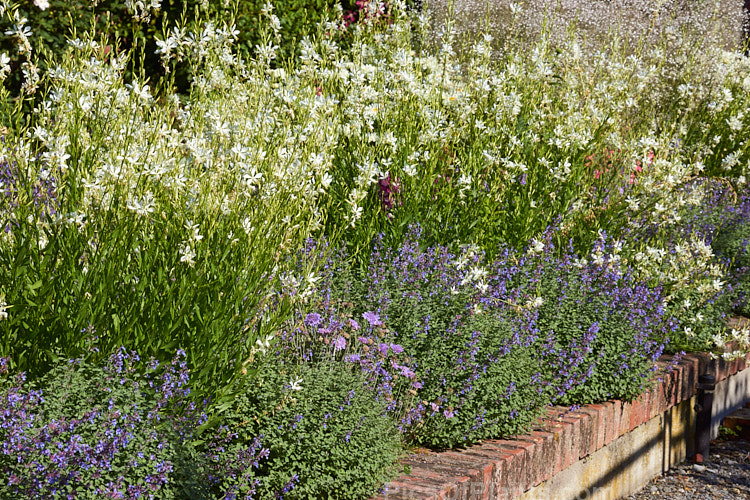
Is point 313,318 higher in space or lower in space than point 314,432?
higher

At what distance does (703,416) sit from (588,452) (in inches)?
60.0

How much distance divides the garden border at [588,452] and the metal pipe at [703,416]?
0.06m

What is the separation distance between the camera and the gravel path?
510cm

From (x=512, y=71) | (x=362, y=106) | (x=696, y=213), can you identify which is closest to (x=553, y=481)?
(x=362, y=106)

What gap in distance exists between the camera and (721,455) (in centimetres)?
584

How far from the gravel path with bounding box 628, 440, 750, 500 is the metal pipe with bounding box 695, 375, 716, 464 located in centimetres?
8

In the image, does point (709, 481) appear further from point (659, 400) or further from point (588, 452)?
point (588, 452)

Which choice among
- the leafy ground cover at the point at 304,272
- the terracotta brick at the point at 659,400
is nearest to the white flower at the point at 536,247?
the leafy ground cover at the point at 304,272

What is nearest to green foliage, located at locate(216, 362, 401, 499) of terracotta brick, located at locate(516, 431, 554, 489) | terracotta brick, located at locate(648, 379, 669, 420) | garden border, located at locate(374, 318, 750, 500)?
garden border, located at locate(374, 318, 750, 500)

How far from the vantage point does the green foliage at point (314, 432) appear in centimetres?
308

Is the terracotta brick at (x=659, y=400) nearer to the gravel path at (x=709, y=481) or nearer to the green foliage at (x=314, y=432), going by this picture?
the gravel path at (x=709, y=481)

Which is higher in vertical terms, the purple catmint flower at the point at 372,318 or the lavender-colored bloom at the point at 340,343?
the purple catmint flower at the point at 372,318

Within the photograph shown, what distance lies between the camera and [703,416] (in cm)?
558

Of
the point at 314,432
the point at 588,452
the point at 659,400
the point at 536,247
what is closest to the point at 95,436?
the point at 314,432
